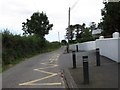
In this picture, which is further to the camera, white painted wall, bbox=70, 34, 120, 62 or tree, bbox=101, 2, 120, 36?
tree, bbox=101, 2, 120, 36

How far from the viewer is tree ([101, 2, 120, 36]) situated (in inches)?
1242

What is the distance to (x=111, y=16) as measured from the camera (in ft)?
108

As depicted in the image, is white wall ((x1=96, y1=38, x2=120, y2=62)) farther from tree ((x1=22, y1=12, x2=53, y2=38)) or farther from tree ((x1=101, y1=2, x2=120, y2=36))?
tree ((x1=22, y1=12, x2=53, y2=38))

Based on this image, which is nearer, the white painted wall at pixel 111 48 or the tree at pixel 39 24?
the white painted wall at pixel 111 48

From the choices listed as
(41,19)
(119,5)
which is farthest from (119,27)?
(41,19)

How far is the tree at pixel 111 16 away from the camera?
31.5m

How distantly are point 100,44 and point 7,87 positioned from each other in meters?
14.8

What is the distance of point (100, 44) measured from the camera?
26781mm

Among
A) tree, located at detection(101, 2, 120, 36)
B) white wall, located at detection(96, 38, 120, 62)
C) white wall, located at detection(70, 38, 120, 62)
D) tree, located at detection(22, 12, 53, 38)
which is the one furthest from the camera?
tree, located at detection(22, 12, 53, 38)

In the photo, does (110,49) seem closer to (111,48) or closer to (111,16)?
(111,48)

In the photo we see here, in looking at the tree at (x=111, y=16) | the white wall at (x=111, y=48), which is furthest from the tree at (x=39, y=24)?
the white wall at (x=111, y=48)

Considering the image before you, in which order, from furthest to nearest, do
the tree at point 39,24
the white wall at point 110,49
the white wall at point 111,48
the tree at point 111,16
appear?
1. the tree at point 39,24
2. the tree at point 111,16
3. the white wall at point 110,49
4. the white wall at point 111,48

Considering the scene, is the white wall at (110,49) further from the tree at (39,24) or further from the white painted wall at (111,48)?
the tree at (39,24)

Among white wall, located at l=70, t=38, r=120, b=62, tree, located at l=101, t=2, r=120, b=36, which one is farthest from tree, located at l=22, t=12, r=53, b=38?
white wall, located at l=70, t=38, r=120, b=62
